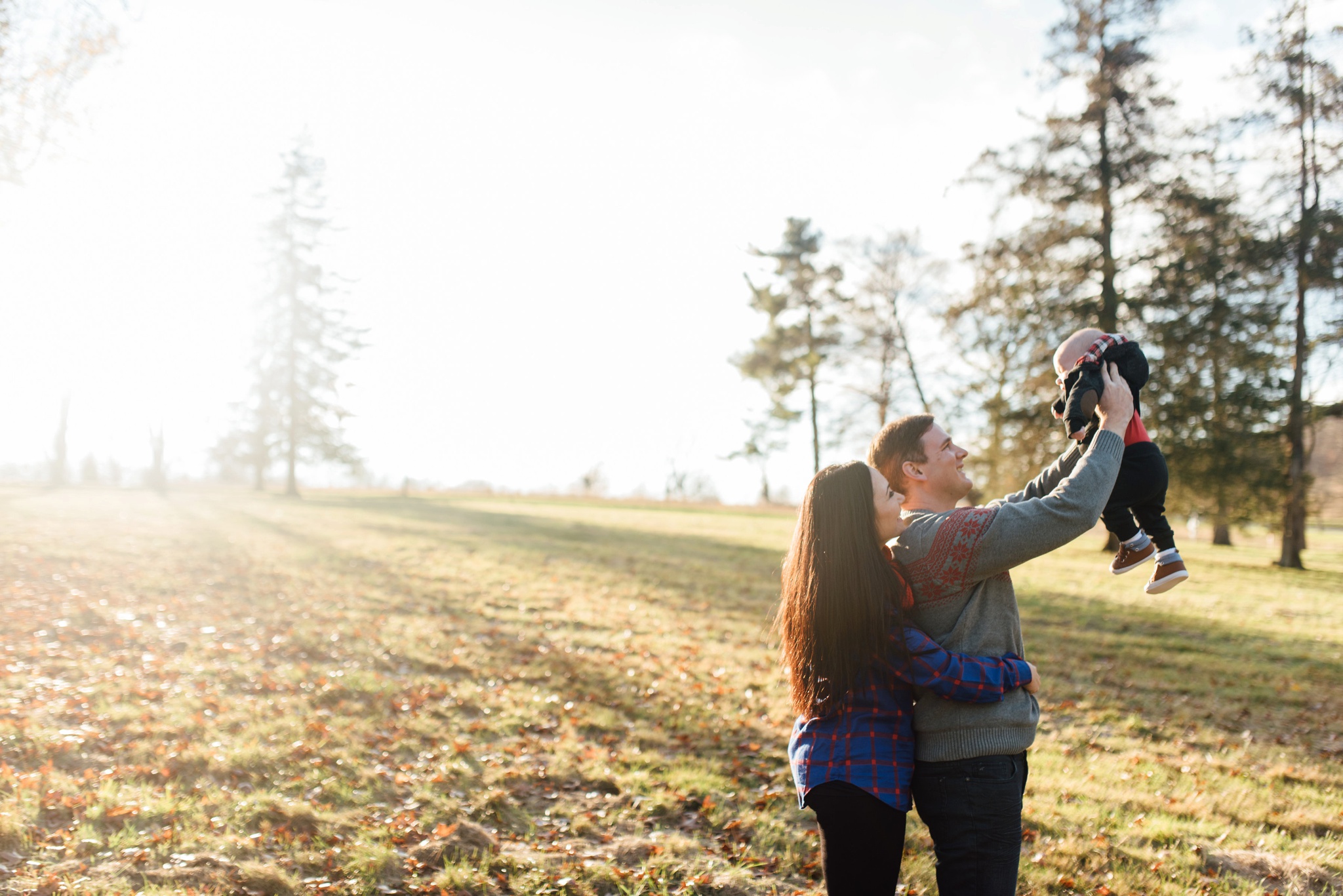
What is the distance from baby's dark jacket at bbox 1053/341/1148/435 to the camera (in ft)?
8.79

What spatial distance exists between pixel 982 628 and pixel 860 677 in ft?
1.44

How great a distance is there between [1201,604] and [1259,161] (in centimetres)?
1121

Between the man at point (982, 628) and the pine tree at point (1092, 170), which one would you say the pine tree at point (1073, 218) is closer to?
the pine tree at point (1092, 170)

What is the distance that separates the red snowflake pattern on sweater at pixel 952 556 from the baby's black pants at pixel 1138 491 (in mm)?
508

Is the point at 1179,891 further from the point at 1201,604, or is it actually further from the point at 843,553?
the point at 1201,604

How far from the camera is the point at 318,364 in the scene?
118ft

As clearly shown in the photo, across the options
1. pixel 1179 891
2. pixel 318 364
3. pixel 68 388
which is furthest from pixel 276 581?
pixel 68 388

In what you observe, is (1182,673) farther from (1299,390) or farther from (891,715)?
(1299,390)

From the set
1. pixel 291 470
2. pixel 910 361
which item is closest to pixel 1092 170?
pixel 910 361

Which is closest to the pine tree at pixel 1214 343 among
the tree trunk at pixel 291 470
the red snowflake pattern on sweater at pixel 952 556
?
the red snowflake pattern on sweater at pixel 952 556

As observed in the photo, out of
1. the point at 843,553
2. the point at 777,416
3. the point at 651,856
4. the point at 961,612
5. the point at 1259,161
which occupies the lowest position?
the point at 651,856

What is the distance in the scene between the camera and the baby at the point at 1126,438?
2.71 m

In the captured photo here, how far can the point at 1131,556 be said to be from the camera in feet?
10.1

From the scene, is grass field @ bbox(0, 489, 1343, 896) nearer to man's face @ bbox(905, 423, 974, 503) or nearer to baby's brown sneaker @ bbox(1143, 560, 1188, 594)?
baby's brown sneaker @ bbox(1143, 560, 1188, 594)
